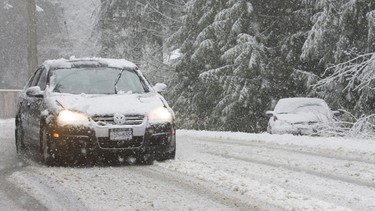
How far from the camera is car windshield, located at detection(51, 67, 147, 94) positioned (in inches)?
380

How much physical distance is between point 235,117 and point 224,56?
7.99ft

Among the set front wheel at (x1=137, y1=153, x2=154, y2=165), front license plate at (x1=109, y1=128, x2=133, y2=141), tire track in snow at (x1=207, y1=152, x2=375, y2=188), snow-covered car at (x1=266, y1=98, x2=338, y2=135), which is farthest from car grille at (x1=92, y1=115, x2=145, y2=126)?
snow-covered car at (x1=266, y1=98, x2=338, y2=135)

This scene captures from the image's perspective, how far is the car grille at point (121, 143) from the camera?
8516mm

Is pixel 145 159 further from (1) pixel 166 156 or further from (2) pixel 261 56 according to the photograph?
(2) pixel 261 56

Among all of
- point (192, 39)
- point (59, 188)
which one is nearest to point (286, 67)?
point (192, 39)

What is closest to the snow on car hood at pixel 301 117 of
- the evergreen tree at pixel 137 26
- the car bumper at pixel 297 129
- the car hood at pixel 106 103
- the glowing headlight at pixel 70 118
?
the car bumper at pixel 297 129

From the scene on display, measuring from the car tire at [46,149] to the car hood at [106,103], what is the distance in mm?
409

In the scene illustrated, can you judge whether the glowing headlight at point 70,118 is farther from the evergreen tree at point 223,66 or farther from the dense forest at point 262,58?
the evergreen tree at point 223,66

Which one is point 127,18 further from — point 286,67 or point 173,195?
point 173,195

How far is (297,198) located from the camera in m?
5.93

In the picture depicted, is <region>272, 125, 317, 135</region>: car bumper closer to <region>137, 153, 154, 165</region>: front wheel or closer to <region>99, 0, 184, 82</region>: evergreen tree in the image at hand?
<region>137, 153, 154, 165</region>: front wheel

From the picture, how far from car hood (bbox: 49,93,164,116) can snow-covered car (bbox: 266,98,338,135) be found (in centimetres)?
868

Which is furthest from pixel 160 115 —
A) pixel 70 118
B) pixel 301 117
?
pixel 301 117

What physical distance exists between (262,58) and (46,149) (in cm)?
1449
